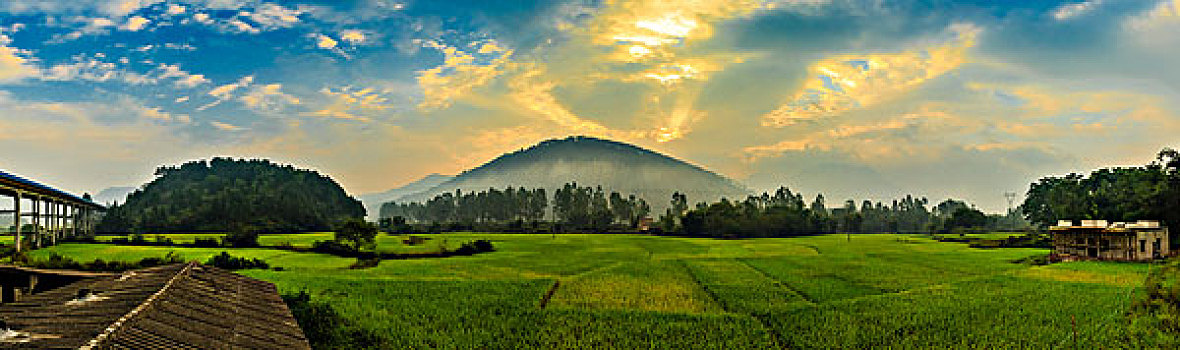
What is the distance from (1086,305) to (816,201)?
6299 inches

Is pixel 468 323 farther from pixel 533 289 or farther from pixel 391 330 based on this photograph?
pixel 533 289

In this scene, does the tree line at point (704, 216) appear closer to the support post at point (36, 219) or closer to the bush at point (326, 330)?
the support post at point (36, 219)

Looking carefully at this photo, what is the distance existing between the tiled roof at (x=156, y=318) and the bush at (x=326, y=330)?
3.61 metres

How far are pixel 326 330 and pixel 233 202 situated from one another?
102 metres

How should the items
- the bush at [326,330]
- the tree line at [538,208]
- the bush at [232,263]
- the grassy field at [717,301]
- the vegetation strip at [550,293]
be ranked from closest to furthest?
the bush at [326,330]
the grassy field at [717,301]
the vegetation strip at [550,293]
the bush at [232,263]
the tree line at [538,208]

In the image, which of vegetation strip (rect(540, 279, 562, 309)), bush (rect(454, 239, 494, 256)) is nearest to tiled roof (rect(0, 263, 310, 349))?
vegetation strip (rect(540, 279, 562, 309))

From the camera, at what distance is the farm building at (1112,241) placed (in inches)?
1859

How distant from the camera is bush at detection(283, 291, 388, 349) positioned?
17.3 metres

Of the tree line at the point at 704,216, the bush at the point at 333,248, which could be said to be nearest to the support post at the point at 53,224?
the bush at the point at 333,248

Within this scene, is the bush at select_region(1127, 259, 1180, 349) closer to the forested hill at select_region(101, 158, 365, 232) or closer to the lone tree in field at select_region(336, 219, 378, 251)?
the lone tree in field at select_region(336, 219, 378, 251)

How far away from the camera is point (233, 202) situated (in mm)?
106750

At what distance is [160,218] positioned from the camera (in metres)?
106

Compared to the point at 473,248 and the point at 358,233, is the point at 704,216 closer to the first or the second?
the point at 473,248

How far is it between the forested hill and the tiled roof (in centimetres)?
9054
